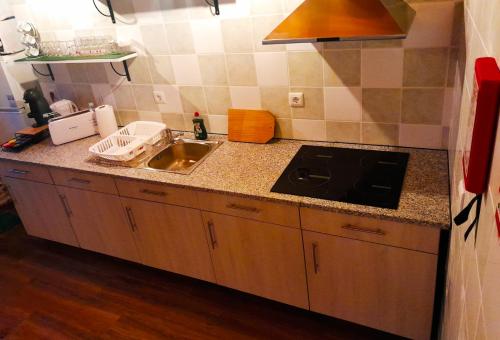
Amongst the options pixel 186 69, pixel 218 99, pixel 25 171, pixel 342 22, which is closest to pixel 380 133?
pixel 342 22

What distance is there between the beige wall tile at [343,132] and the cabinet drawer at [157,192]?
0.78m

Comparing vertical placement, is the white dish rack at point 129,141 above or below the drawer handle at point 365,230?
above

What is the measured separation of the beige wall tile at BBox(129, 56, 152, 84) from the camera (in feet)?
7.93

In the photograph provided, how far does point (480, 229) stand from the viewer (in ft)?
2.61

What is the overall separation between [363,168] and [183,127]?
1203mm

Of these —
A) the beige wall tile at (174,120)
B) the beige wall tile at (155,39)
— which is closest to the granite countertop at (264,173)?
the beige wall tile at (174,120)

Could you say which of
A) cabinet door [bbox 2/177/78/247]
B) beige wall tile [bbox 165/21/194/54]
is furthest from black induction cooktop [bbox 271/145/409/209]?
cabinet door [bbox 2/177/78/247]

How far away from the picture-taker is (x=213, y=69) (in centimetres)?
222

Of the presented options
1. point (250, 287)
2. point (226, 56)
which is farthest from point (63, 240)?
point (226, 56)

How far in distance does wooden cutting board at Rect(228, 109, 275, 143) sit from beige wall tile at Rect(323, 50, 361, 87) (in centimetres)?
40

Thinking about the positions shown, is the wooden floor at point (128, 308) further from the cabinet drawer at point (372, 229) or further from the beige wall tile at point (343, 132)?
the beige wall tile at point (343, 132)

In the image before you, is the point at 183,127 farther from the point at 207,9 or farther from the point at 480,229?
the point at 480,229

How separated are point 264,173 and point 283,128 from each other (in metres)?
0.40

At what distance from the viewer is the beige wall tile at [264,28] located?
1.95m
